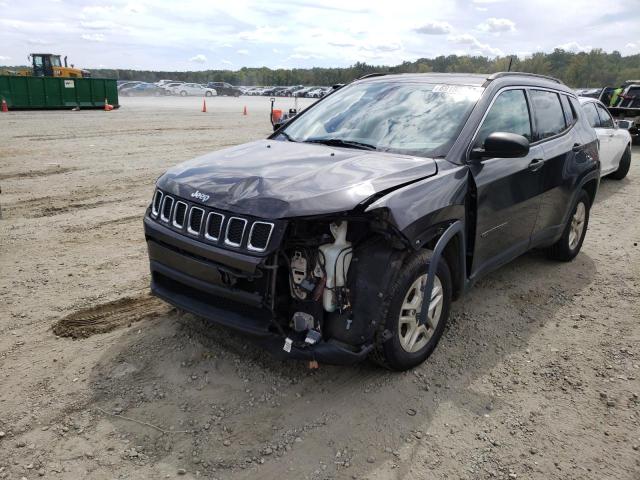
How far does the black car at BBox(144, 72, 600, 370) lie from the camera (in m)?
3.01

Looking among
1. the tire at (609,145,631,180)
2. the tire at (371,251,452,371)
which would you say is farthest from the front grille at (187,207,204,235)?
the tire at (609,145,631,180)

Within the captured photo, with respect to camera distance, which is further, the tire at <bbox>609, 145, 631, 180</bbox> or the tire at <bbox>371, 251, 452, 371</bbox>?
the tire at <bbox>609, 145, 631, 180</bbox>

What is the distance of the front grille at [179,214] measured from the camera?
3309mm

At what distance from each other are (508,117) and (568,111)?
1505 millimetres

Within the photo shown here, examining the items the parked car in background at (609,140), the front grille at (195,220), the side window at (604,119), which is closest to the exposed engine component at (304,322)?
the front grille at (195,220)

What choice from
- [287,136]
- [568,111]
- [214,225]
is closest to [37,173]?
[287,136]

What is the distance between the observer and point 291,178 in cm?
325

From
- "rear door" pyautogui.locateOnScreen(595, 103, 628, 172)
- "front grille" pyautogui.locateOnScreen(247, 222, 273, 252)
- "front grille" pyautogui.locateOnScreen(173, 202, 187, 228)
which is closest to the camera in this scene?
"front grille" pyautogui.locateOnScreen(247, 222, 273, 252)

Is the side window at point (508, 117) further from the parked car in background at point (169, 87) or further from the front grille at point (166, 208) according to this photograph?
the parked car in background at point (169, 87)

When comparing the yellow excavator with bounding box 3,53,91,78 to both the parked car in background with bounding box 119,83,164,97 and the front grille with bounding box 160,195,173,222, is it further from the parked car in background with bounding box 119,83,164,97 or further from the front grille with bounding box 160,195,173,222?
the front grille with bounding box 160,195,173,222

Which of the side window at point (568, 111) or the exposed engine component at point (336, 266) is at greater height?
the side window at point (568, 111)

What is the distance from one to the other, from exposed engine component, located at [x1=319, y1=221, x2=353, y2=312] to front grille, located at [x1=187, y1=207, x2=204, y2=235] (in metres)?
0.75

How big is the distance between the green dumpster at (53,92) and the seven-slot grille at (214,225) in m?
28.7

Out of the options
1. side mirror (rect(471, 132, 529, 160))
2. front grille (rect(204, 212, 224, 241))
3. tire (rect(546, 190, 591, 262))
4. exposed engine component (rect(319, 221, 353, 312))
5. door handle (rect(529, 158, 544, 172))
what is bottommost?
tire (rect(546, 190, 591, 262))
